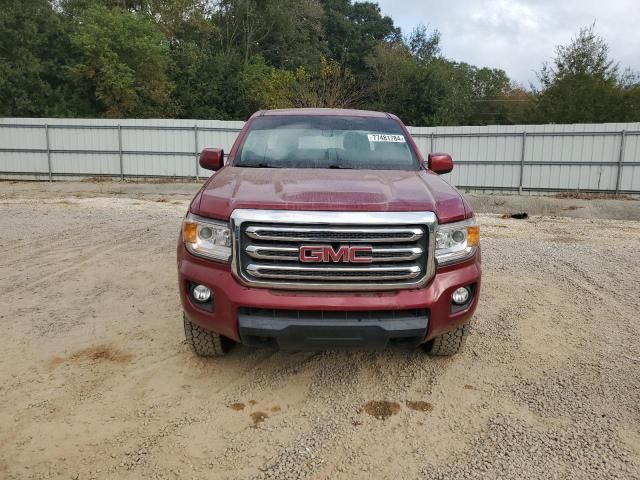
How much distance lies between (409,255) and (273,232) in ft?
2.58

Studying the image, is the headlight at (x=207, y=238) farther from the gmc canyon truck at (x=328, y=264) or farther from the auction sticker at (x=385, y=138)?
the auction sticker at (x=385, y=138)

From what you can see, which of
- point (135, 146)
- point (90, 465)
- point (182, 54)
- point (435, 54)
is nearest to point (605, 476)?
point (90, 465)

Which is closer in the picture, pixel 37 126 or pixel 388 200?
pixel 388 200

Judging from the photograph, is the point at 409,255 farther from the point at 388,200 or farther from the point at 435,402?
the point at 435,402

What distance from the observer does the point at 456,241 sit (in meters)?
3.04

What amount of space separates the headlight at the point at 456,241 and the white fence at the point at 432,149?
551 inches

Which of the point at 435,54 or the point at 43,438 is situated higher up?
the point at 435,54

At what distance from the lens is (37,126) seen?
1778cm

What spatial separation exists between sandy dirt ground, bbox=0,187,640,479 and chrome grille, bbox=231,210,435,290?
797 mm

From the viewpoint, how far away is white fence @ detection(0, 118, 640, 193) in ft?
48.9

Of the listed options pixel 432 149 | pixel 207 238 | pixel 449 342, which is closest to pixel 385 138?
pixel 449 342

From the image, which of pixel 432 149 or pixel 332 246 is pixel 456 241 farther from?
pixel 432 149

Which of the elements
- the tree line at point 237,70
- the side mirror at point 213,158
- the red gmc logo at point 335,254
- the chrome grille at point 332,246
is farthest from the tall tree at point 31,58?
the red gmc logo at point 335,254

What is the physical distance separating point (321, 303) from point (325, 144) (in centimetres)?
178
